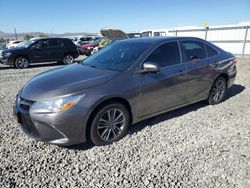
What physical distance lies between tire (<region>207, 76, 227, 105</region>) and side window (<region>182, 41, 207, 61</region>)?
76cm

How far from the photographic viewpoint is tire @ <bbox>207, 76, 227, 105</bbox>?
15.5 feet

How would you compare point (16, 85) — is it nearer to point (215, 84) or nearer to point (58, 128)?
point (58, 128)

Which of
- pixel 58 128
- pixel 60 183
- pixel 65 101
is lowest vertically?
pixel 60 183

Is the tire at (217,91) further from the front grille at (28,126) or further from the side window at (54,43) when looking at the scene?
the side window at (54,43)

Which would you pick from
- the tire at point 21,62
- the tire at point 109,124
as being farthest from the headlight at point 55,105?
the tire at point 21,62

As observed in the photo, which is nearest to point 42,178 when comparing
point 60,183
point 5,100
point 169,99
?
point 60,183

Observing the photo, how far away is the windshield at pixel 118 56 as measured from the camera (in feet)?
11.3

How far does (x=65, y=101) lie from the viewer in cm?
271

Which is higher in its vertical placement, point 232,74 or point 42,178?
→ point 232,74

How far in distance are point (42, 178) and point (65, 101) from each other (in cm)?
96

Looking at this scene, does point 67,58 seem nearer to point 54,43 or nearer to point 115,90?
point 54,43

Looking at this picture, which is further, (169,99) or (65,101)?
(169,99)

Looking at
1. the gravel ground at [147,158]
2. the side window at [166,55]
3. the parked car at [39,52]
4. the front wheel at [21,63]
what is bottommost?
the gravel ground at [147,158]

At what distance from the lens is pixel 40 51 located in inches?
456
